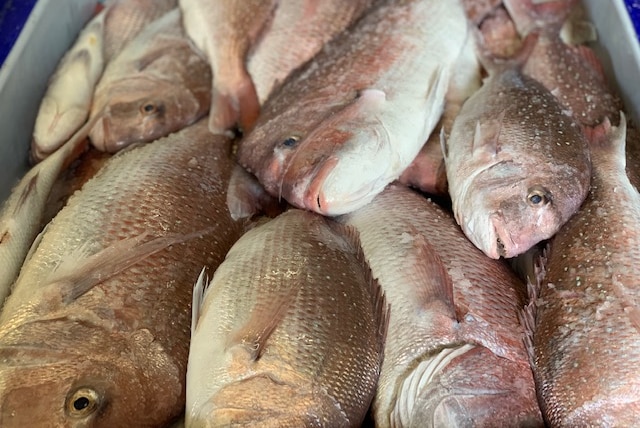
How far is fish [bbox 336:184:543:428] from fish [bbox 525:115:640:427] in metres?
0.05

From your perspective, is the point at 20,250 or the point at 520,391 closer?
the point at 520,391

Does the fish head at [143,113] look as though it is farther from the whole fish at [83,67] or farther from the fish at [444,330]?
the fish at [444,330]

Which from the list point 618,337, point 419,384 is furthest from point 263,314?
point 618,337

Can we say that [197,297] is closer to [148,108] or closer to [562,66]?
[148,108]

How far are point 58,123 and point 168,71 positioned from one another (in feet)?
1.03

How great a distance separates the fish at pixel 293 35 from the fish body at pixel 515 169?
0.48 meters

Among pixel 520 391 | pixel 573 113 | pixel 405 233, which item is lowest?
pixel 520 391

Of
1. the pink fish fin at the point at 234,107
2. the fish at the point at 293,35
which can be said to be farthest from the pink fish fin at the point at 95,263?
the fish at the point at 293,35

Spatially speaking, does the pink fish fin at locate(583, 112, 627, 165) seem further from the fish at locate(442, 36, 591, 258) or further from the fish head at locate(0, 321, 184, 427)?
the fish head at locate(0, 321, 184, 427)

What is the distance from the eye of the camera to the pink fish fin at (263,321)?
1.07 m

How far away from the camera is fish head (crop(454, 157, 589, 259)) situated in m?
1.27

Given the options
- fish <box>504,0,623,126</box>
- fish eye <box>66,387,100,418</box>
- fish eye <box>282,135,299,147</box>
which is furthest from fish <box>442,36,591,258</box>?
fish eye <box>66,387,100,418</box>

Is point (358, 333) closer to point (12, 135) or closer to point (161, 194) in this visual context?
point (161, 194)

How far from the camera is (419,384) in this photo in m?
1.13
